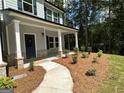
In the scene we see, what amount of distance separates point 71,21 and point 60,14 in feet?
48.6

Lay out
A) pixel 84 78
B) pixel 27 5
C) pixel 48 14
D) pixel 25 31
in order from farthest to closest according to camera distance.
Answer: pixel 48 14
pixel 27 5
pixel 25 31
pixel 84 78

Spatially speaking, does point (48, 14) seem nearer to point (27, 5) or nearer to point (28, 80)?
point (27, 5)

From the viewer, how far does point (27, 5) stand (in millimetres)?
16578

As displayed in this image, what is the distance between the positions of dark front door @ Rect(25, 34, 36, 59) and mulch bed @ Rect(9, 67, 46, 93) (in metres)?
4.76

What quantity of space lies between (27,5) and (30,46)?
3.45 metres

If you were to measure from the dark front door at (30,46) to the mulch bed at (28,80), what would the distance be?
187 inches

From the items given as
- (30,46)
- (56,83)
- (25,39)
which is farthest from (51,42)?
(56,83)

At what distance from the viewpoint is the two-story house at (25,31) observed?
11.9 metres

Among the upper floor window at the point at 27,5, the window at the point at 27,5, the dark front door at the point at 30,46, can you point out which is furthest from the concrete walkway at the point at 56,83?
the window at the point at 27,5

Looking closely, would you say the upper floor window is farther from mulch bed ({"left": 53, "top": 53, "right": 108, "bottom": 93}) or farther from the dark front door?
mulch bed ({"left": 53, "top": 53, "right": 108, "bottom": 93})

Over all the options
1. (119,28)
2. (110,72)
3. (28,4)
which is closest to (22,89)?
(110,72)

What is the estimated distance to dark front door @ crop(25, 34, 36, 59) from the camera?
641 inches

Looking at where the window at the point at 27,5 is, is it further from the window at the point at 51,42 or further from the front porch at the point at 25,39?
the window at the point at 51,42

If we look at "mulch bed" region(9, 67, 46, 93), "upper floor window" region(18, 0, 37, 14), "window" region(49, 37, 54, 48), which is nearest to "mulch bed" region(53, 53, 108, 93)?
"mulch bed" region(9, 67, 46, 93)
